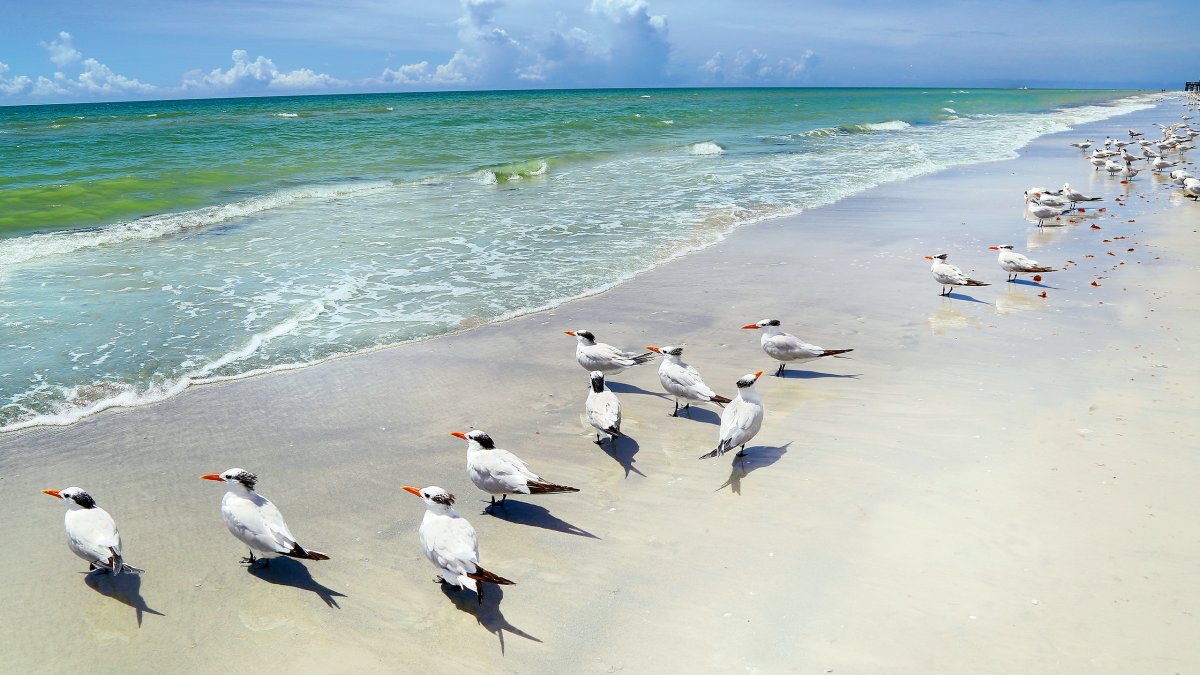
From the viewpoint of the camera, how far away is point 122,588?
491cm

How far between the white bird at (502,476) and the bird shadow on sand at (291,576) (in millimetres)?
1237

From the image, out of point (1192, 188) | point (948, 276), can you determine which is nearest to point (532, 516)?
point (948, 276)

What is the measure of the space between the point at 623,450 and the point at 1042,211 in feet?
40.8

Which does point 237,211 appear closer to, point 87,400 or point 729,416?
point 87,400

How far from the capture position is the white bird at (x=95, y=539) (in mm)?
4820

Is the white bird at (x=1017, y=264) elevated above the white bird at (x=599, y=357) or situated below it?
above

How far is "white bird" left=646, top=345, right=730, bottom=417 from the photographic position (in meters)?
7.00

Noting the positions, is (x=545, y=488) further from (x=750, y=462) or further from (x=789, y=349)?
(x=789, y=349)

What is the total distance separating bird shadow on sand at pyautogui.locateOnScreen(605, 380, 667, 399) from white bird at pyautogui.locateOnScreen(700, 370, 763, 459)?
1.42m

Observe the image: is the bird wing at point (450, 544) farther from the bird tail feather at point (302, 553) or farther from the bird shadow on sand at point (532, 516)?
the bird shadow on sand at point (532, 516)

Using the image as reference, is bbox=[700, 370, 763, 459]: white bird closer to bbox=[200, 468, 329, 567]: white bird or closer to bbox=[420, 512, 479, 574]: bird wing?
bbox=[420, 512, 479, 574]: bird wing

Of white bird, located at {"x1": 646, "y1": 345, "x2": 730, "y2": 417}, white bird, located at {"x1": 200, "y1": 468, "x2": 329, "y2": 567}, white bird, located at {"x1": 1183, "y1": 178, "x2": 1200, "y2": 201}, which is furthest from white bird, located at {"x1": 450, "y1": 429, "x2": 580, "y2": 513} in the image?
white bird, located at {"x1": 1183, "y1": 178, "x2": 1200, "y2": 201}

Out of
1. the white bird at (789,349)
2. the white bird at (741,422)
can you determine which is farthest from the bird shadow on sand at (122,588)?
the white bird at (789,349)

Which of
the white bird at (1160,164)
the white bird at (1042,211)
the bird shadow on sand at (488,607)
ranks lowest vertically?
the bird shadow on sand at (488,607)
